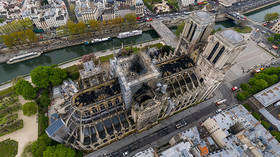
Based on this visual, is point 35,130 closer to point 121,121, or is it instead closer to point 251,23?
point 121,121

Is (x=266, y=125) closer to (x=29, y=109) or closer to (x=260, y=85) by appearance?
(x=260, y=85)

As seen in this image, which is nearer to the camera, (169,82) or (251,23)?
(169,82)

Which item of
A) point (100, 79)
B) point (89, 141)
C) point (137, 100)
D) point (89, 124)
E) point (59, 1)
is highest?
point (59, 1)

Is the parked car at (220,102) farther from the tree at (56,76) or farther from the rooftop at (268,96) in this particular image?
the tree at (56,76)

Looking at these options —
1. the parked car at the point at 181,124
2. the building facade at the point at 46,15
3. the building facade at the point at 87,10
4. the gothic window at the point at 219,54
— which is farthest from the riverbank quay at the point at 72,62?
the parked car at the point at 181,124

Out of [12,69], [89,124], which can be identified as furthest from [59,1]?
[89,124]

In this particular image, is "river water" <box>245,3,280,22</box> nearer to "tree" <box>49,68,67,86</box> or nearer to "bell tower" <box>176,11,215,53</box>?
"bell tower" <box>176,11,215,53</box>

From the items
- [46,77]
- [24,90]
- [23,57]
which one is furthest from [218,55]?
[23,57]
